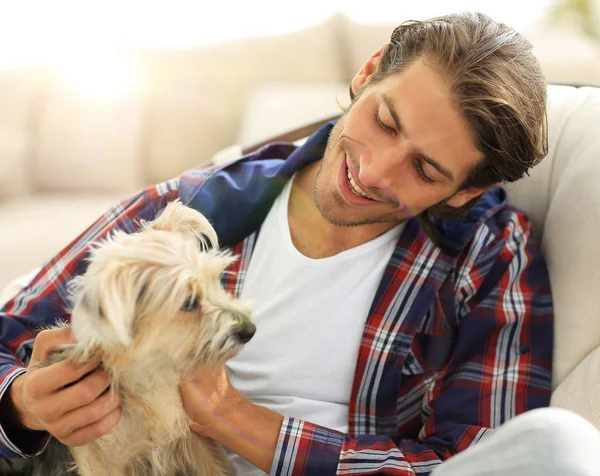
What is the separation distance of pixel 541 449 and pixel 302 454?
0.56m

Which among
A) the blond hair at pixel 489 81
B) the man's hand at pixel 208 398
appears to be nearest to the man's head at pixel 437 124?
the blond hair at pixel 489 81

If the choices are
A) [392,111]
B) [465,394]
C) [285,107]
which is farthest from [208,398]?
[285,107]

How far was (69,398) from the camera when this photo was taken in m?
0.99

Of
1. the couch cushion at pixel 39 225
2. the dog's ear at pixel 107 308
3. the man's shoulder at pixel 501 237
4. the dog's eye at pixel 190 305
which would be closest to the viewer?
the dog's ear at pixel 107 308

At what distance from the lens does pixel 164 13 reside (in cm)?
286

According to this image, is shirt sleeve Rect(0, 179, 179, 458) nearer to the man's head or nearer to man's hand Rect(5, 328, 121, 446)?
man's hand Rect(5, 328, 121, 446)

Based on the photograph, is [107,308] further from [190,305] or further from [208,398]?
[208,398]

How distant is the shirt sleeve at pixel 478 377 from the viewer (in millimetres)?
1216

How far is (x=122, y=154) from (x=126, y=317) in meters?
1.69

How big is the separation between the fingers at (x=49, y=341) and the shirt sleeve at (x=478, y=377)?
1.50ft

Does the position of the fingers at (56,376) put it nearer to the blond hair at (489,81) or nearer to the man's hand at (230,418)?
the man's hand at (230,418)

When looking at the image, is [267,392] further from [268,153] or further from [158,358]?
[268,153]

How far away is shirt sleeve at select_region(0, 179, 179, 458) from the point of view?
115 cm

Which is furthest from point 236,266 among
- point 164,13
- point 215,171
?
point 164,13
